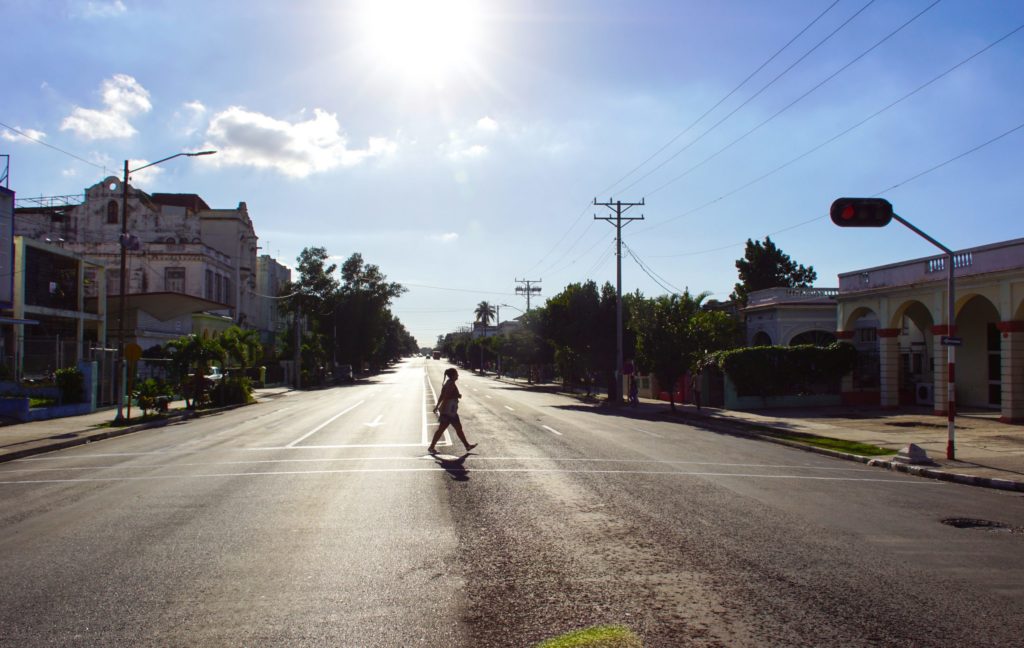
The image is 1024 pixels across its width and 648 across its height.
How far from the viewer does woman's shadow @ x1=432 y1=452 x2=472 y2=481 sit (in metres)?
12.0

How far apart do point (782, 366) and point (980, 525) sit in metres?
24.8

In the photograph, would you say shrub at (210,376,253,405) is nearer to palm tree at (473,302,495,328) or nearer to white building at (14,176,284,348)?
white building at (14,176,284,348)

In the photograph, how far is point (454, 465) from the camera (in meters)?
13.4

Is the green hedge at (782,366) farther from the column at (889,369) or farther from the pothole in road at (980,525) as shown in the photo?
the pothole in road at (980,525)

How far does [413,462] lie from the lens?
13820 mm

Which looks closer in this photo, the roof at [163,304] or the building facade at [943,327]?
the building facade at [943,327]

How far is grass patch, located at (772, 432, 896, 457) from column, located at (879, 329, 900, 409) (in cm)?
1212

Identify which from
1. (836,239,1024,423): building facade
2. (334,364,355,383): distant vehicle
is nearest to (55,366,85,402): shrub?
(836,239,1024,423): building facade

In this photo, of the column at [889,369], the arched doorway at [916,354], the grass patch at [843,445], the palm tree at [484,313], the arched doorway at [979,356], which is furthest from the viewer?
A: the palm tree at [484,313]

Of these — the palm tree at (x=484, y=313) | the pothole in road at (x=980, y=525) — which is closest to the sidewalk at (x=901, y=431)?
the pothole in road at (x=980, y=525)

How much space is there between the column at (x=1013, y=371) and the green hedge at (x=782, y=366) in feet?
30.8

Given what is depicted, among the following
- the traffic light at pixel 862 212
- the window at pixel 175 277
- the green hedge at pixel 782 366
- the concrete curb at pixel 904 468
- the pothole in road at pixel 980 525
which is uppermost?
the window at pixel 175 277

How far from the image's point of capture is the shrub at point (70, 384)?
1097 inches

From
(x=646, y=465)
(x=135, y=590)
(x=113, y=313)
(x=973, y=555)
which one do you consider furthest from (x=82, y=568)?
(x=113, y=313)
